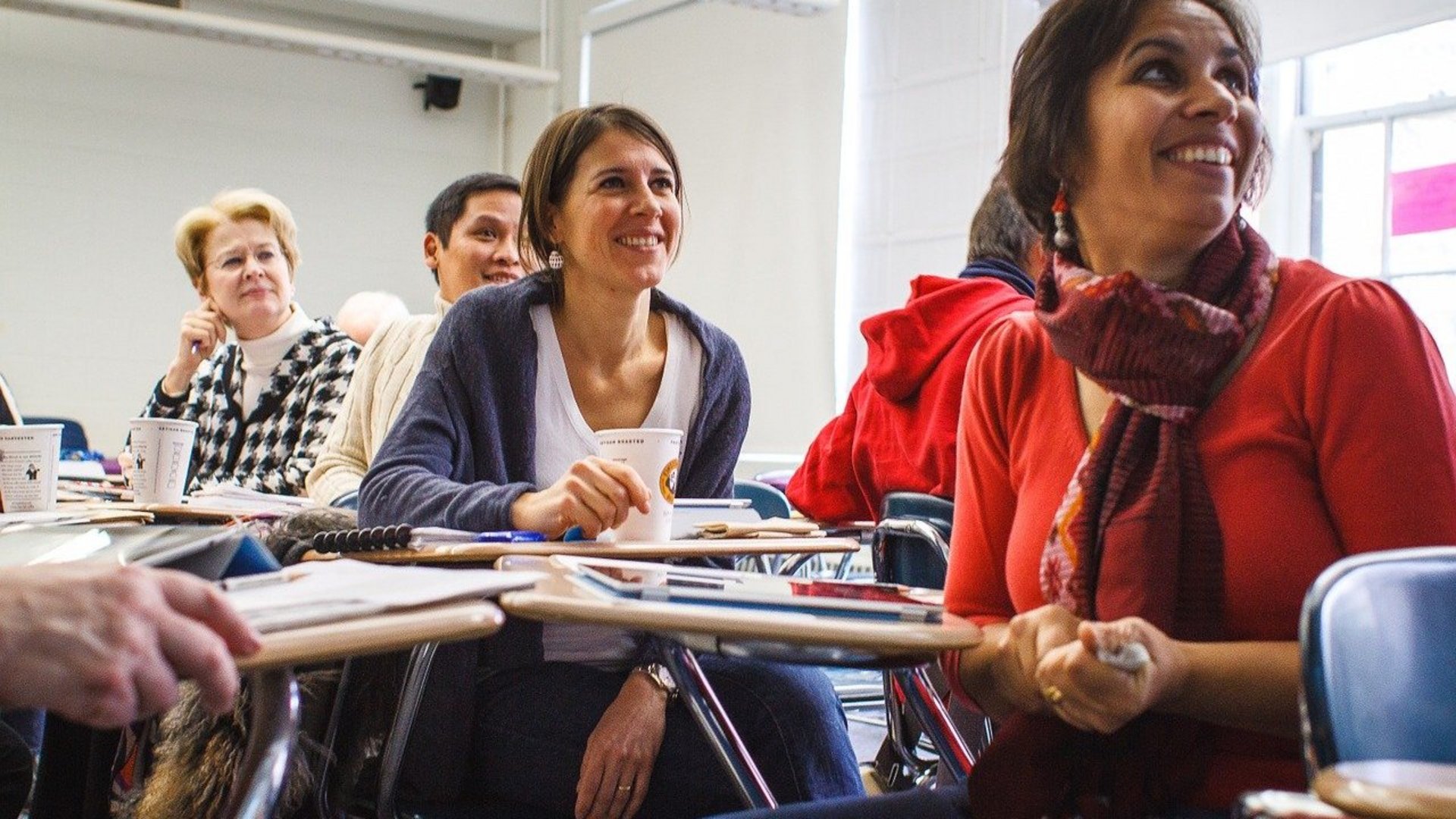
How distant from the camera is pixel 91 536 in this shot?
136 centimetres

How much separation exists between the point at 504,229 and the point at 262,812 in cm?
311

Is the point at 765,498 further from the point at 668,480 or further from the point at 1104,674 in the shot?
the point at 1104,674

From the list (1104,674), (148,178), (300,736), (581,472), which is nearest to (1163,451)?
(1104,674)

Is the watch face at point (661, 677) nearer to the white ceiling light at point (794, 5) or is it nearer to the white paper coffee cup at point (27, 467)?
the white paper coffee cup at point (27, 467)

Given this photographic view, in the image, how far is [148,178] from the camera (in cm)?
877

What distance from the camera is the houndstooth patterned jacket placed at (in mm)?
3715

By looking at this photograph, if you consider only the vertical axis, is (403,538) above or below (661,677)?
above

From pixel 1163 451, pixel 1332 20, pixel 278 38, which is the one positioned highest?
pixel 278 38

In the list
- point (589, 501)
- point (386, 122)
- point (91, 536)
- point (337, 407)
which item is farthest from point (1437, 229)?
point (386, 122)

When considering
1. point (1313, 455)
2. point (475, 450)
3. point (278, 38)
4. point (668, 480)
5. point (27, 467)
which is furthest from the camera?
point (278, 38)

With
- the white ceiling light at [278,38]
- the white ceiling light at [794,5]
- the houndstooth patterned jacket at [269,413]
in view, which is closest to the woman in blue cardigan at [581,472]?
the houndstooth patterned jacket at [269,413]

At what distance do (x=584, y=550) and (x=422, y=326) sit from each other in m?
1.94

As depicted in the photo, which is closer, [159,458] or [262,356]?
[159,458]

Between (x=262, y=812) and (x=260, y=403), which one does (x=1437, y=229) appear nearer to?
(x=260, y=403)
